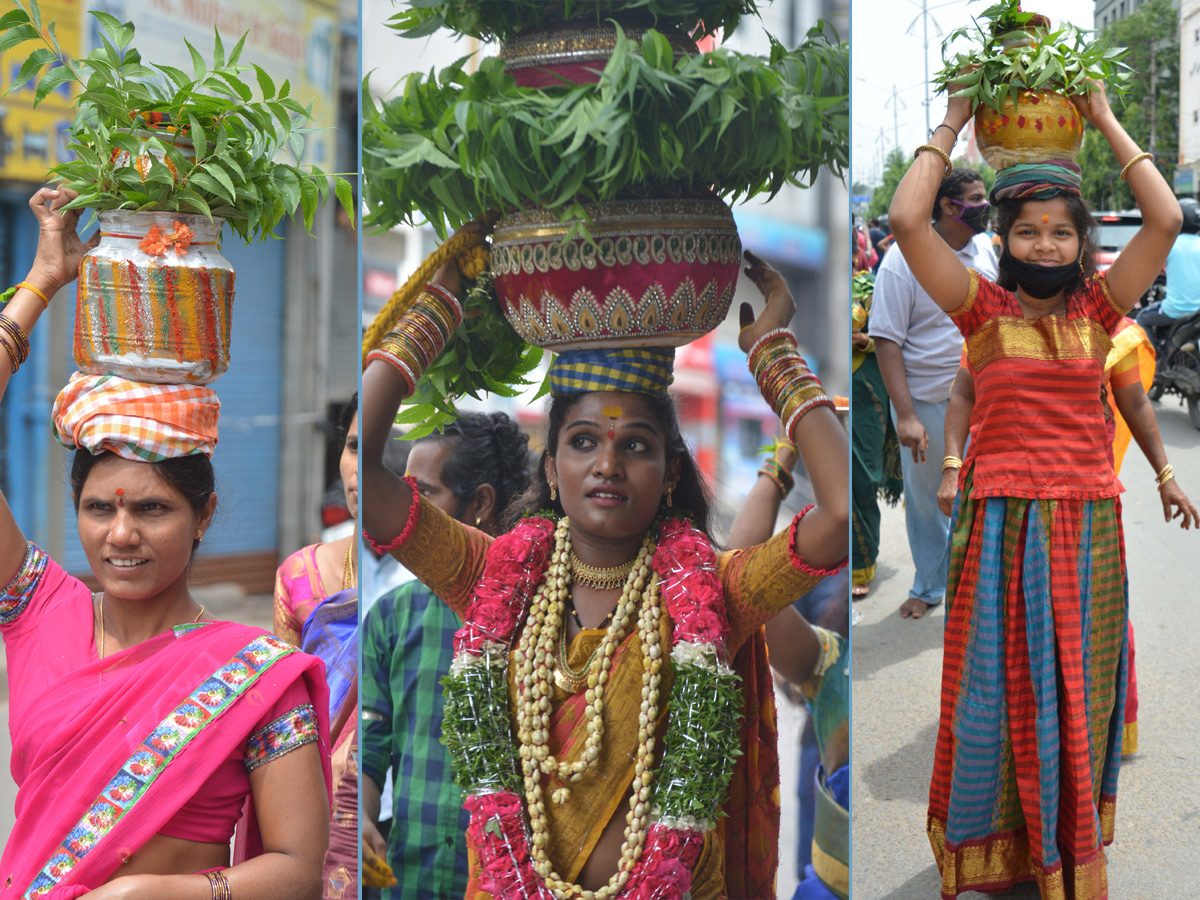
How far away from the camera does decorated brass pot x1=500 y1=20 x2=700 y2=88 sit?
2.03 metres

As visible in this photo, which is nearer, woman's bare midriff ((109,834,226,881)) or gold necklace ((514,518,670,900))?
woman's bare midriff ((109,834,226,881))

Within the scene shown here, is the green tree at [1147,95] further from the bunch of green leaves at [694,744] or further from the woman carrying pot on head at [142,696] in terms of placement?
the woman carrying pot on head at [142,696]

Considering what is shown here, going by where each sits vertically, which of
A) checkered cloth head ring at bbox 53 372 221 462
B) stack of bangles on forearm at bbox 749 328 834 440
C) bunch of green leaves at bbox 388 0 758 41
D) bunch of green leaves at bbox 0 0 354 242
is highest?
bunch of green leaves at bbox 388 0 758 41

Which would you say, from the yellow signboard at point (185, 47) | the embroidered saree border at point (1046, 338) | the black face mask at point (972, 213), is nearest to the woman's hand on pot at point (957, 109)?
the embroidered saree border at point (1046, 338)

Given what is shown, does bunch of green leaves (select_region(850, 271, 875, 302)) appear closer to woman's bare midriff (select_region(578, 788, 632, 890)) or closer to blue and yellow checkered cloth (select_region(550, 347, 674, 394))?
blue and yellow checkered cloth (select_region(550, 347, 674, 394))

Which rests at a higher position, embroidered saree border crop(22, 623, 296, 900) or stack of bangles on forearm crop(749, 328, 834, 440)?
stack of bangles on forearm crop(749, 328, 834, 440)

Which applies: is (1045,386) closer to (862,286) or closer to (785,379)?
(785,379)

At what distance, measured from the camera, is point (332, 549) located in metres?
2.82

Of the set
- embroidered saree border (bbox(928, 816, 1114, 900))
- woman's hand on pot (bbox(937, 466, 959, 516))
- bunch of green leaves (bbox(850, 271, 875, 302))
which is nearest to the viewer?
embroidered saree border (bbox(928, 816, 1114, 900))

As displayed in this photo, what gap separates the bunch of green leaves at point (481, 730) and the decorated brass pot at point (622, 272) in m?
0.69

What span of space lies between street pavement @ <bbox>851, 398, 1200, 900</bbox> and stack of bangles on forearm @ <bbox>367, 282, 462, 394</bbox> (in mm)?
1947

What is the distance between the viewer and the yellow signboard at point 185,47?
411 cm

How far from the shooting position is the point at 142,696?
6.51ft

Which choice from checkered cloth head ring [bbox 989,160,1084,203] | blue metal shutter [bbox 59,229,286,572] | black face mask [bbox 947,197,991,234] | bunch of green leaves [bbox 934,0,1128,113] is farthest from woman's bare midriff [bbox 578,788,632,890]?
black face mask [bbox 947,197,991,234]
